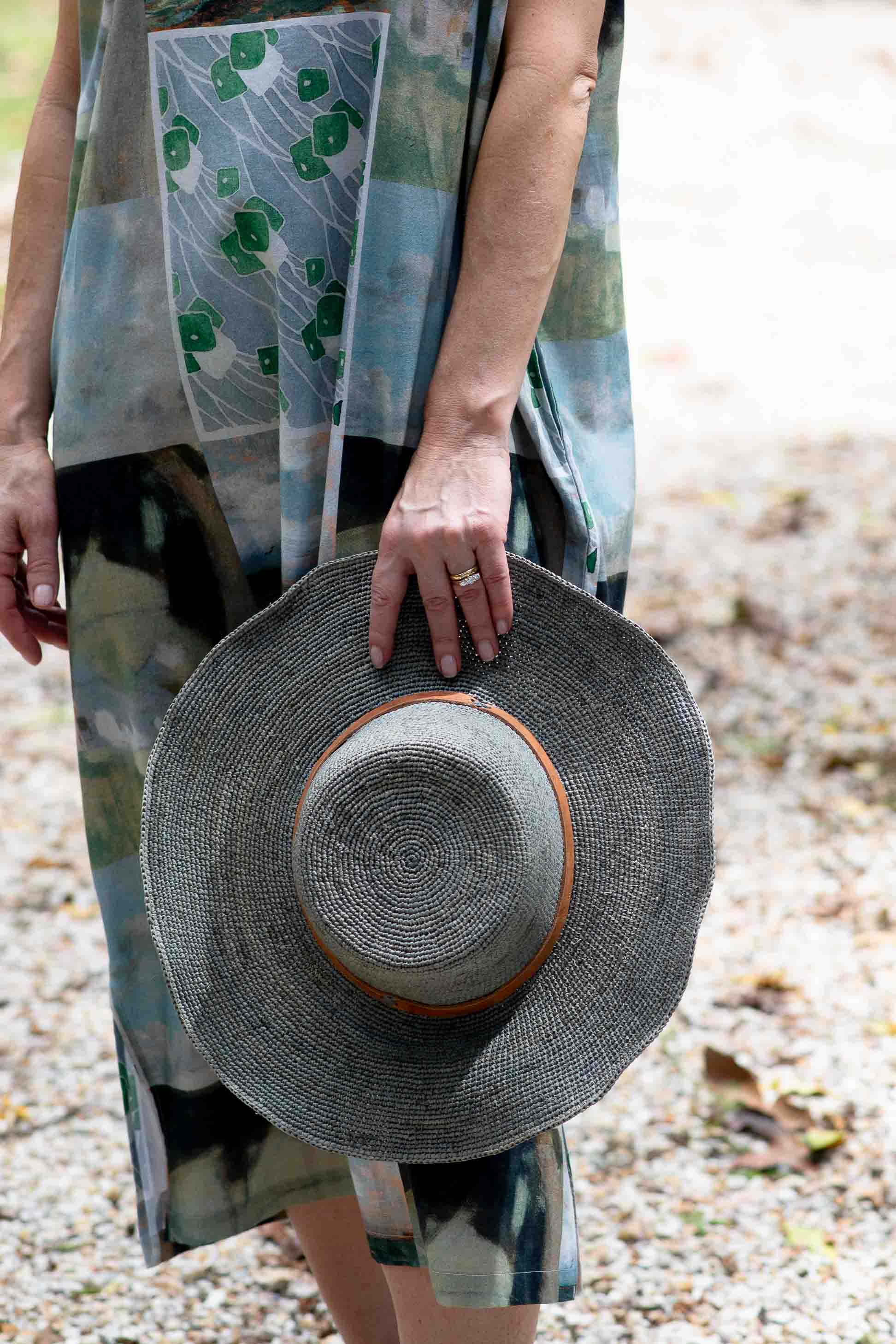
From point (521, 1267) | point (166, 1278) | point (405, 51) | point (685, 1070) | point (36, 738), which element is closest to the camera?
point (405, 51)

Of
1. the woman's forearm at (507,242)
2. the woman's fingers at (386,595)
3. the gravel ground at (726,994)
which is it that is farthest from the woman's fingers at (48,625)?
the gravel ground at (726,994)

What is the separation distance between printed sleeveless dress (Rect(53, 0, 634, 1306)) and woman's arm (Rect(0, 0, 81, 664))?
45 mm

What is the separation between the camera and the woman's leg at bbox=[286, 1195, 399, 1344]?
5.55ft

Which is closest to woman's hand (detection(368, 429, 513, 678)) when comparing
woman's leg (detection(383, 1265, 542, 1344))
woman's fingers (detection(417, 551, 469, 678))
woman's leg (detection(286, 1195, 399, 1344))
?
woman's fingers (detection(417, 551, 469, 678))

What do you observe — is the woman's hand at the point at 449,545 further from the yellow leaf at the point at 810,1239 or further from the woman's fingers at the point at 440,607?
the yellow leaf at the point at 810,1239

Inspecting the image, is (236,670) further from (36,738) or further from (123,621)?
A: (36,738)

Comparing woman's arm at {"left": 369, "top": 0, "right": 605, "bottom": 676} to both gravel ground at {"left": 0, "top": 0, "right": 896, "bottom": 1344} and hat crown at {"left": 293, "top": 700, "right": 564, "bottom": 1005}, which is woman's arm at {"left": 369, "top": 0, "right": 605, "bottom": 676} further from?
gravel ground at {"left": 0, "top": 0, "right": 896, "bottom": 1344}

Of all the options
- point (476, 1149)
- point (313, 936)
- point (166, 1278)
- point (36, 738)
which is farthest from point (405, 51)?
point (36, 738)

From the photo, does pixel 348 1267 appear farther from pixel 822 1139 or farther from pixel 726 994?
pixel 726 994

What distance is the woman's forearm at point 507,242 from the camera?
3.97ft

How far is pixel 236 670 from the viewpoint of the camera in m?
1.28

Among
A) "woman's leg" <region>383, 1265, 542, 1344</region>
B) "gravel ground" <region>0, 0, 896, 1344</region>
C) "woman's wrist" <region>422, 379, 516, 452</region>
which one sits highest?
"woman's wrist" <region>422, 379, 516, 452</region>

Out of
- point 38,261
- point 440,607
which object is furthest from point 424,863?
point 38,261

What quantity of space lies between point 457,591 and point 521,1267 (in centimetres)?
68
